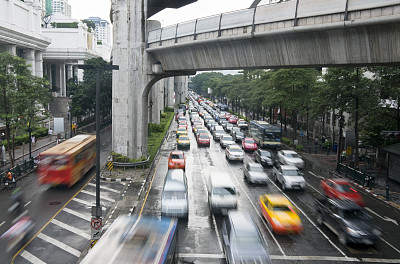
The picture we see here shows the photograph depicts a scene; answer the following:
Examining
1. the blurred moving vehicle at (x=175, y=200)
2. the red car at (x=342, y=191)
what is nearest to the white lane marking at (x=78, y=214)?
the blurred moving vehicle at (x=175, y=200)

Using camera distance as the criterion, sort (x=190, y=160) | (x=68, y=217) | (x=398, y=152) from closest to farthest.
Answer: (x=68, y=217) < (x=398, y=152) < (x=190, y=160)

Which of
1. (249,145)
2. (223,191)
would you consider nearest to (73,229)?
→ (223,191)

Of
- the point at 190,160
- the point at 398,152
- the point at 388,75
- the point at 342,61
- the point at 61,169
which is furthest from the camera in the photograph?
the point at 190,160

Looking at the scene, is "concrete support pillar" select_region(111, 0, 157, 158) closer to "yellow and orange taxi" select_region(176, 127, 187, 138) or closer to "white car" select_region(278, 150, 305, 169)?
"white car" select_region(278, 150, 305, 169)

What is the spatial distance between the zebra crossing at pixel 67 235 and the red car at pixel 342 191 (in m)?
13.2

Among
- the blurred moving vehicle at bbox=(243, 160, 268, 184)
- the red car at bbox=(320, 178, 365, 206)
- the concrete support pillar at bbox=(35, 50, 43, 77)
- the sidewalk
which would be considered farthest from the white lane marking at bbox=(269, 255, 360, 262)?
the concrete support pillar at bbox=(35, 50, 43, 77)

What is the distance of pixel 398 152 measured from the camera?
28.6m

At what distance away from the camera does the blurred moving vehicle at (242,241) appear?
41.7 ft

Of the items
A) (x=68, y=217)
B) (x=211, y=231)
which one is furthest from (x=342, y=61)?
(x=68, y=217)

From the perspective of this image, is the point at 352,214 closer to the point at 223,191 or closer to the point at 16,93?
the point at 223,191

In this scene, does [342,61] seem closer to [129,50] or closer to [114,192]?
[114,192]

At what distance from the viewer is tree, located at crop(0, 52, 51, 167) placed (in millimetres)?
28797

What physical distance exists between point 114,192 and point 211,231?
9577 millimetres

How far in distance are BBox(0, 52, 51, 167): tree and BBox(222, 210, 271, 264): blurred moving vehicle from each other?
21.1m
